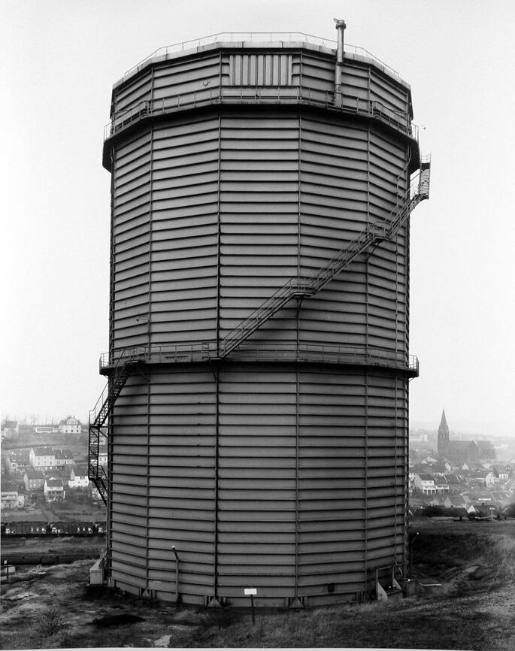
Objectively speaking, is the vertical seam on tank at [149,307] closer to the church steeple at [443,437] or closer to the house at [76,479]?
the church steeple at [443,437]

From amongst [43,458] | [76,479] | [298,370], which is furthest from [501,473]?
[43,458]

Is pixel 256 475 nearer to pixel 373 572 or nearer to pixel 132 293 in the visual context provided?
pixel 373 572

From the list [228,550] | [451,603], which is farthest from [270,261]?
[451,603]

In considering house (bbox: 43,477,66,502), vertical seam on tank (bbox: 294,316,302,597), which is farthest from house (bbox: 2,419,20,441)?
vertical seam on tank (bbox: 294,316,302,597)

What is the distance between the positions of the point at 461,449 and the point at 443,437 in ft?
8.70

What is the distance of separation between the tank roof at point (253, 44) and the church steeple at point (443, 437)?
41.3ft

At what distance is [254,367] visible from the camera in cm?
1872

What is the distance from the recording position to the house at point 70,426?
27378 mm

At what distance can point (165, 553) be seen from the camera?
18984 mm

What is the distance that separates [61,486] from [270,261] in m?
20.4

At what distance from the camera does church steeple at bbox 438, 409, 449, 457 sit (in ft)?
88.3

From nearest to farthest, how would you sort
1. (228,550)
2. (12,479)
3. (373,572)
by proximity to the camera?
1. (228,550)
2. (373,572)
3. (12,479)

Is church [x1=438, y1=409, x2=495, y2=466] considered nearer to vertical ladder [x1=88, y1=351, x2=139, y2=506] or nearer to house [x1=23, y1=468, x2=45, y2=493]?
vertical ladder [x1=88, y1=351, x2=139, y2=506]

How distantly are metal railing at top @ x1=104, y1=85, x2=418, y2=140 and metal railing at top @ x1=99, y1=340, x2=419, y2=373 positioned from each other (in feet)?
21.5
